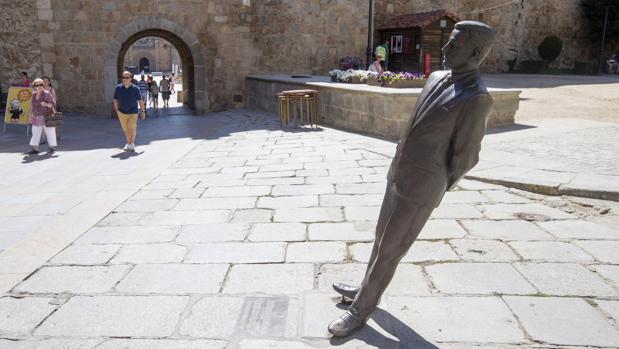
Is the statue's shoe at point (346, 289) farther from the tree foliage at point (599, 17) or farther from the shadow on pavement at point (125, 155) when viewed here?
the tree foliage at point (599, 17)

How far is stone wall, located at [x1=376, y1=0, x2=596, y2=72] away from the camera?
67.6ft

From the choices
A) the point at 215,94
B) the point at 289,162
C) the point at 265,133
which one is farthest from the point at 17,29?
the point at 289,162

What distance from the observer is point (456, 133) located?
2244 mm

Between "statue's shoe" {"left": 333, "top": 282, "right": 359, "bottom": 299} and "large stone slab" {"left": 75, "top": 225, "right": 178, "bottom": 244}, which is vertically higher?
"statue's shoe" {"left": 333, "top": 282, "right": 359, "bottom": 299}

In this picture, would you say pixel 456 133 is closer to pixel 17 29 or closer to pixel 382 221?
pixel 382 221

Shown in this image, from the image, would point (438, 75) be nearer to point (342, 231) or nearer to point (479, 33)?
point (479, 33)

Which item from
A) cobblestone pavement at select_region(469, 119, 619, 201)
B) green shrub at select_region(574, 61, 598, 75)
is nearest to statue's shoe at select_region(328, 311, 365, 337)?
cobblestone pavement at select_region(469, 119, 619, 201)

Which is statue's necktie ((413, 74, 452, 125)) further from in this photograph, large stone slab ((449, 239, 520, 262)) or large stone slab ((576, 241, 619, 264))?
large stone slab ((576, 241, 619, 264))

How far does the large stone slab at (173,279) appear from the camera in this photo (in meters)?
3.15

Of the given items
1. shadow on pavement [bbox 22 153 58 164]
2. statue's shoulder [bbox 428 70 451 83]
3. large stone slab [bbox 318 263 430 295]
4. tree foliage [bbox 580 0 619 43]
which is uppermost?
tree foliage [bbox 580 0 619 43]

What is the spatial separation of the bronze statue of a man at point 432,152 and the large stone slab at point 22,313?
5.34 ft

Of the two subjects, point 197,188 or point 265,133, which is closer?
point 197,188

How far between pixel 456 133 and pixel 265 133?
26.6ft

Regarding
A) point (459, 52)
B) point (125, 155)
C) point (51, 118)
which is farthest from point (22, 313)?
point (51, 118)
